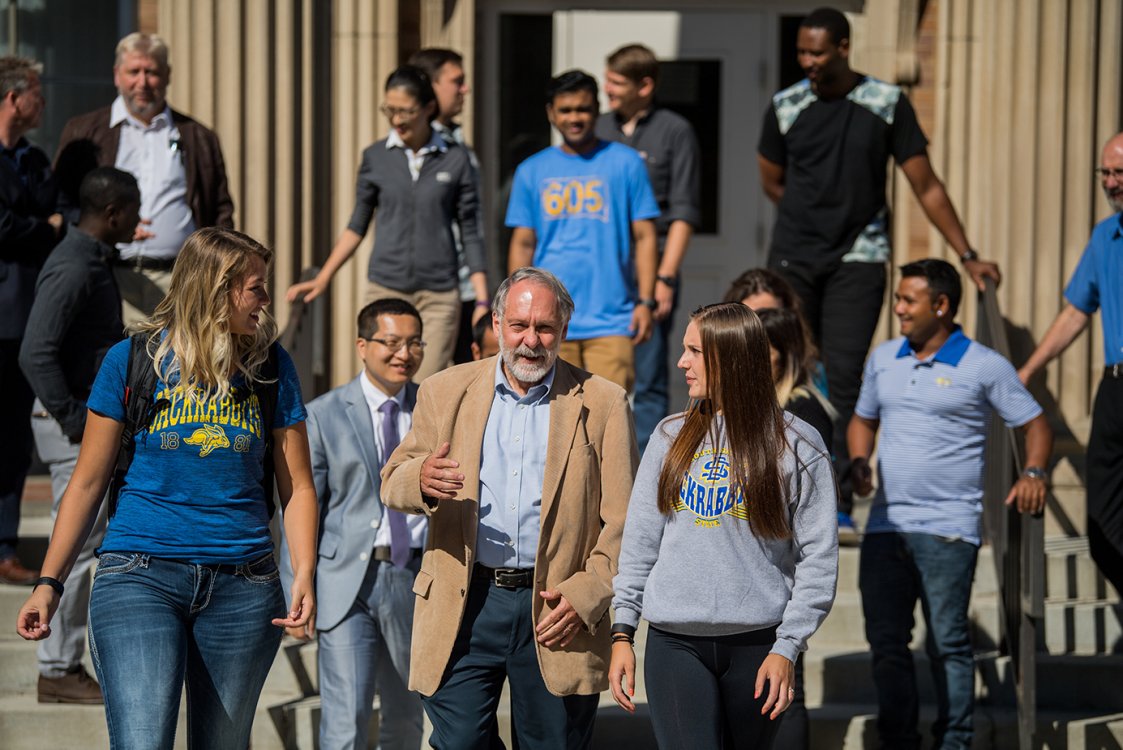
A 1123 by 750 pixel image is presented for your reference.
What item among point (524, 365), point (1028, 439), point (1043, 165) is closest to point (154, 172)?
point (524, 365)

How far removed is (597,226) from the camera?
24.2 feet

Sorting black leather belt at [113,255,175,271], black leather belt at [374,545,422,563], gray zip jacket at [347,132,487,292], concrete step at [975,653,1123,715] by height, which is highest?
gray zip jacket at [347,132,487,292]

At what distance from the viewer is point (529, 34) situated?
32.4 ft

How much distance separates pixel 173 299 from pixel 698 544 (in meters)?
1.53

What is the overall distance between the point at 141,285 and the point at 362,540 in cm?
232

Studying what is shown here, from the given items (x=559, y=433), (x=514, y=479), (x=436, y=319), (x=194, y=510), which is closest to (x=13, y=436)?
(x=436, y=319)

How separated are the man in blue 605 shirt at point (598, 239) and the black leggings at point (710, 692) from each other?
9.56 feet

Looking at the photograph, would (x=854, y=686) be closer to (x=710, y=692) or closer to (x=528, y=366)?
(x=710, y=692)

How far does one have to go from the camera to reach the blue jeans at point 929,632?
620cm

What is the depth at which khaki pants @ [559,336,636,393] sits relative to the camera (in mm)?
7320

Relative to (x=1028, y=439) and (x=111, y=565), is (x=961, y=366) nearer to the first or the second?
(x=1028, y=439)

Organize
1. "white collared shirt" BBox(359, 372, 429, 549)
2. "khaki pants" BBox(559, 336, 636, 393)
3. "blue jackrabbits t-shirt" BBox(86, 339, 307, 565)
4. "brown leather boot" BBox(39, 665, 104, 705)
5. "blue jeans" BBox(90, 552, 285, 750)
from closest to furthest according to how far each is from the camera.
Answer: "blue jeans" BBox(90, 552, 285, 750)
"blue jackrabbits t-shirt" BBox(86, 339, 307, 565)
"white collared shirt" BBox(359, 372, 429, 549)
"brown leather boot" BBox(39, 665, 104, 705)
"khaki pants" BBox(559, 336, 636, 393)

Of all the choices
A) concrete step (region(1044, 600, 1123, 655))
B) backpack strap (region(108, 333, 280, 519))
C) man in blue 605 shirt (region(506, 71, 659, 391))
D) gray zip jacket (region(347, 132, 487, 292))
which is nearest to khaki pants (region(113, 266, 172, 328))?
gray zip jacket (region(347, 132, 487, 292))

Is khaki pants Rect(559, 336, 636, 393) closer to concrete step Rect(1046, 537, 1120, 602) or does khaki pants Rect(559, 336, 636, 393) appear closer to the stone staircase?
the stone staircase
